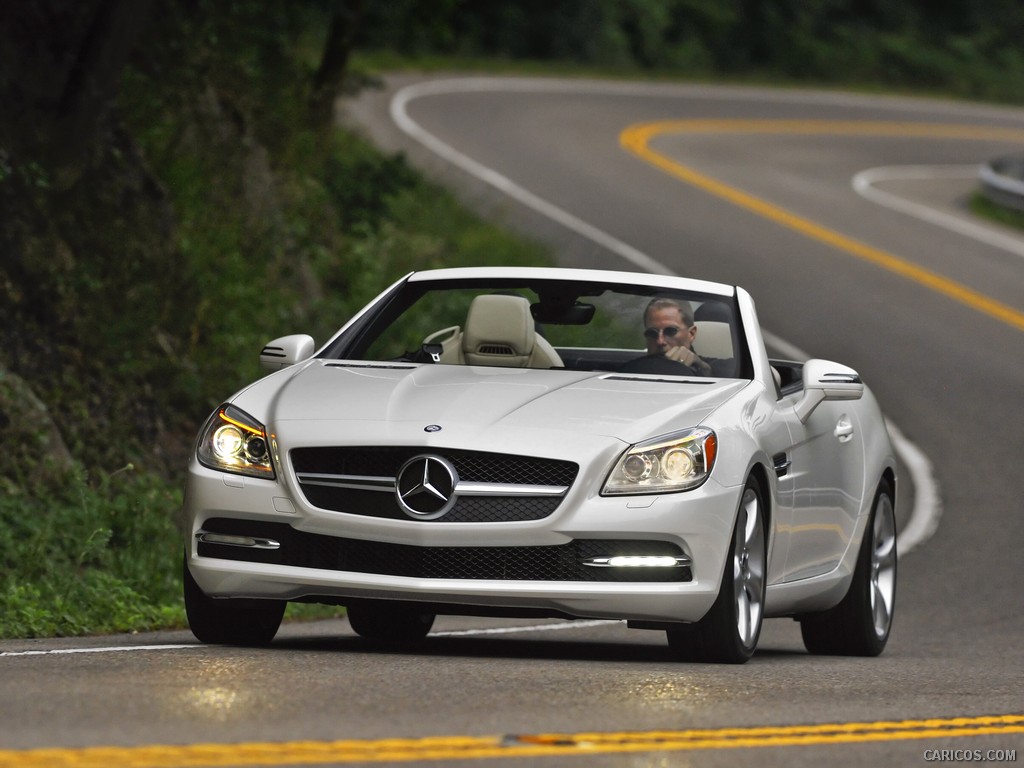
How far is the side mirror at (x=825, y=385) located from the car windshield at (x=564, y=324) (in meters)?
0.27

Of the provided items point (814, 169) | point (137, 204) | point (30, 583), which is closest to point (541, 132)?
point (814, 169)

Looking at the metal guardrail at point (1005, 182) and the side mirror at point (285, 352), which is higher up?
the side mirror at point (285, 352)

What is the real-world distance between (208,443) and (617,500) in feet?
5.30

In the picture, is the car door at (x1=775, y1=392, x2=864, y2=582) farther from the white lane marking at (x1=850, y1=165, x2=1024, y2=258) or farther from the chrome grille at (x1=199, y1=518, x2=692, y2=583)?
the white lane marking at (x1=850, y1=165, x2=1024, y2=258)

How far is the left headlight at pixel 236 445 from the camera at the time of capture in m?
8.06

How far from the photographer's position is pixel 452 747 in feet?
18.7

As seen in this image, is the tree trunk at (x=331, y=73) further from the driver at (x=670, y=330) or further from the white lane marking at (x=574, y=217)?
the driver at (x=670, y=330)

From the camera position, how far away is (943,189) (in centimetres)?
4053

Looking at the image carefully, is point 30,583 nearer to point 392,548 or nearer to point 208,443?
point 208,443

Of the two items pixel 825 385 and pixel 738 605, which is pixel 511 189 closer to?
pixel 825 385

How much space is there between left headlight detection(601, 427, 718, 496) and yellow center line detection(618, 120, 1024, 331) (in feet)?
60.9

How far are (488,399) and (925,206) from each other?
30648 mm

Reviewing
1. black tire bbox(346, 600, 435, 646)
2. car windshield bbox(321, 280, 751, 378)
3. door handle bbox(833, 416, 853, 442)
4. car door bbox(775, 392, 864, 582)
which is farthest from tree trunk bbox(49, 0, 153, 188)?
door handle bbox(833, 416, 853, 442)

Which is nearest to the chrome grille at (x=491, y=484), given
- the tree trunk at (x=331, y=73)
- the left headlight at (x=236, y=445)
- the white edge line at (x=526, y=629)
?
the left headlight at (x=236, y=445)
